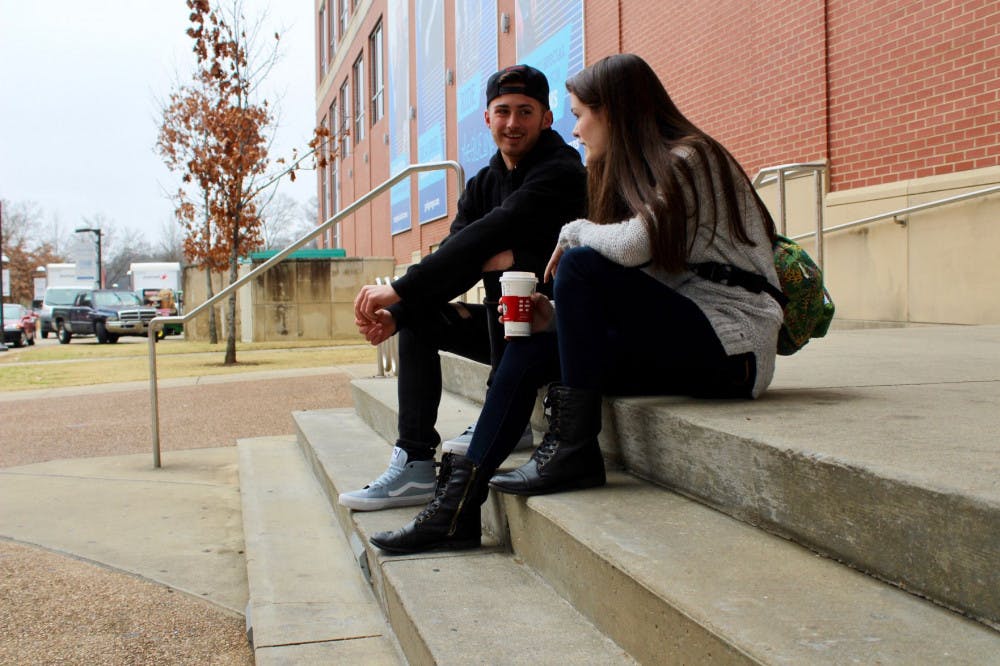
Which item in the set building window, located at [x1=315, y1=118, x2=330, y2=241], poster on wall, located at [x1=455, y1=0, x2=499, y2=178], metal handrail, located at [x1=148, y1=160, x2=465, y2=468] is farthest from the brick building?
building window, located at [x1=315, y1=118, x2=330, y2=241]

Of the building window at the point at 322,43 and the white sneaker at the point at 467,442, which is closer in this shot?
the white sneaker at the point at 467,442

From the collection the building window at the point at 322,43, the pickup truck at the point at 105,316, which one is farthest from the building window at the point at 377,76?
the building window at the point at 322,43

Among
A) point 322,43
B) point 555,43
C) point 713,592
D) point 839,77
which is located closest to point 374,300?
point 713,592

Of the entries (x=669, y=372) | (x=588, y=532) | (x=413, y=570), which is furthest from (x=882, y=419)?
(x=413, y=570)

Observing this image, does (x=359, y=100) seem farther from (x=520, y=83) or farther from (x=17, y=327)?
(x=520, y=83)

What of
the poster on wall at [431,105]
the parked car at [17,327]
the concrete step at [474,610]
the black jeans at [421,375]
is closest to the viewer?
the concrete step at [474,610]

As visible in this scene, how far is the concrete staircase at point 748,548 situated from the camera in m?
1.42

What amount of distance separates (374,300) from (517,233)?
0.51 m

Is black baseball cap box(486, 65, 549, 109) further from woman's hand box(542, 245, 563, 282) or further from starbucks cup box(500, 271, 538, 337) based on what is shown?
starbucks cup box(500, 271, 538, 337)

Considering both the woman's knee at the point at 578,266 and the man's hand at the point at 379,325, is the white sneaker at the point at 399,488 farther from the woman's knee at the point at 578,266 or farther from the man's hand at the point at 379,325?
the woman's knee at the point at 578,266

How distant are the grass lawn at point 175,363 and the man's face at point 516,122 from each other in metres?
10.0

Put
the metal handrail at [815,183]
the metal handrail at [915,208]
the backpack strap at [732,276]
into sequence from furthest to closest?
the metal handrail at [815,183]
the metal handrail at [915,208]
the backpack strap at [732,276]

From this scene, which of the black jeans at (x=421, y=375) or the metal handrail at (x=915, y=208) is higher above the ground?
the metal handrail at (x=915, y=208)

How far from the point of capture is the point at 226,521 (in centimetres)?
414
